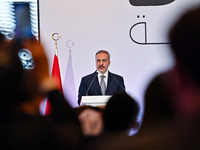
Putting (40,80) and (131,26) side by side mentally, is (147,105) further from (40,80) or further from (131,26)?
(131,26)

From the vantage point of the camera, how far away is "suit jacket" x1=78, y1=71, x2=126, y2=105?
17.0 ft

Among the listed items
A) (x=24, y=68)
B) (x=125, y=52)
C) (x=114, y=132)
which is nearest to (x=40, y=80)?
(x=24, y=68)

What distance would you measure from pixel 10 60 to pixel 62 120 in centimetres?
16

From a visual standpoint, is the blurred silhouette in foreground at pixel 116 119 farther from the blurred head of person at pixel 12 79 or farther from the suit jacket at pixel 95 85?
the suit jacket at pixel 95 85

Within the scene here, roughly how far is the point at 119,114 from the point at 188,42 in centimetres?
18

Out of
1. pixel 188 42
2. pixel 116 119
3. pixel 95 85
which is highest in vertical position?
pixel 188 42

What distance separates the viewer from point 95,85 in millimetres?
5262

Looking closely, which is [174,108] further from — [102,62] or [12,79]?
[102,62]

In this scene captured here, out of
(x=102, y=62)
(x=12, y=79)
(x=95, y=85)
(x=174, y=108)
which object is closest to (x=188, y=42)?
(x=174, y=108)

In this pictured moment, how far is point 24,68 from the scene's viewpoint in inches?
23.6

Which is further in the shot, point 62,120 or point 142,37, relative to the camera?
point 142,37

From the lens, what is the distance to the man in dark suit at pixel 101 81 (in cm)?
520

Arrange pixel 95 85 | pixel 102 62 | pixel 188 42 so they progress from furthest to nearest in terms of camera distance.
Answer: pixel 102 62, pixel 95 85, pixel 188 42

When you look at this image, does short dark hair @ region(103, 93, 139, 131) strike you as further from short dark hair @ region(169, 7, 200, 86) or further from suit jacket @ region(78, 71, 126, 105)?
suit jacket @ region(78, 71, 126, 105)
